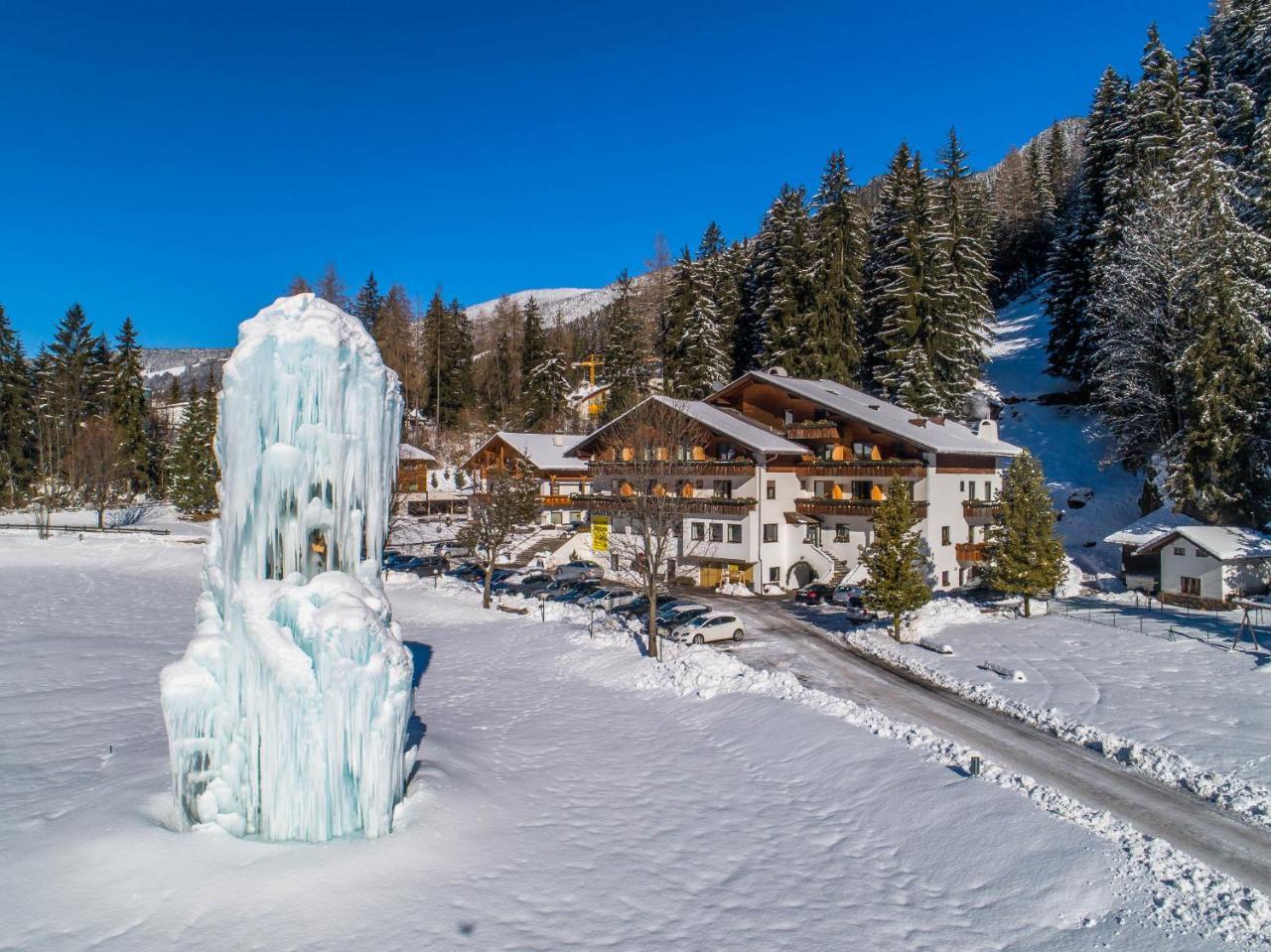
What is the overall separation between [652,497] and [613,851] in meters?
21.2

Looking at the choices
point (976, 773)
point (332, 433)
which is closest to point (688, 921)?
point (976, 773)

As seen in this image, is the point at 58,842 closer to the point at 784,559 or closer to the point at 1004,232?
the point at 784,559

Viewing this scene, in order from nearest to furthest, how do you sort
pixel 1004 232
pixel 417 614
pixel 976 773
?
pixel 976 773 → pixel 417 614 → pixel 1004 232

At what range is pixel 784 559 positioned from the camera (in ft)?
134

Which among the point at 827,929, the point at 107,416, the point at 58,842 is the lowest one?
the point at 827,929

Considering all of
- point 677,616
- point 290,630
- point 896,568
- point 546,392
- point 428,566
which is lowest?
point 677,616

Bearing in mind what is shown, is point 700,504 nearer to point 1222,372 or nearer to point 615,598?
point 615,598

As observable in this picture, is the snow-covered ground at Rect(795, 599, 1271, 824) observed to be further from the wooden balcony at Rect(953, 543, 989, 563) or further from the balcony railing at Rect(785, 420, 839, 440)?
the balcony railing at Rect(785, 420, 839, 440)

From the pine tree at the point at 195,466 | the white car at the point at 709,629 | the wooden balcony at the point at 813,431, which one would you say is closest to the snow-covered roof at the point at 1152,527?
the wooden balcony at the point at 813,431

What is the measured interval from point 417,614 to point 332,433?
2421 centimetres

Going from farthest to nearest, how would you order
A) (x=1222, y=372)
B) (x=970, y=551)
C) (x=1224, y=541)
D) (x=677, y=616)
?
(x=970, y=551), (x=1222, y=372), (x=1224, y=541), (x=677, y=616)

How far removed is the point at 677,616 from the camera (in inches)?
1203

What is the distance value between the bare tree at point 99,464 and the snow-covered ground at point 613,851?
4381cm

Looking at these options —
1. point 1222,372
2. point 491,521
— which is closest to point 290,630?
point 491,521
